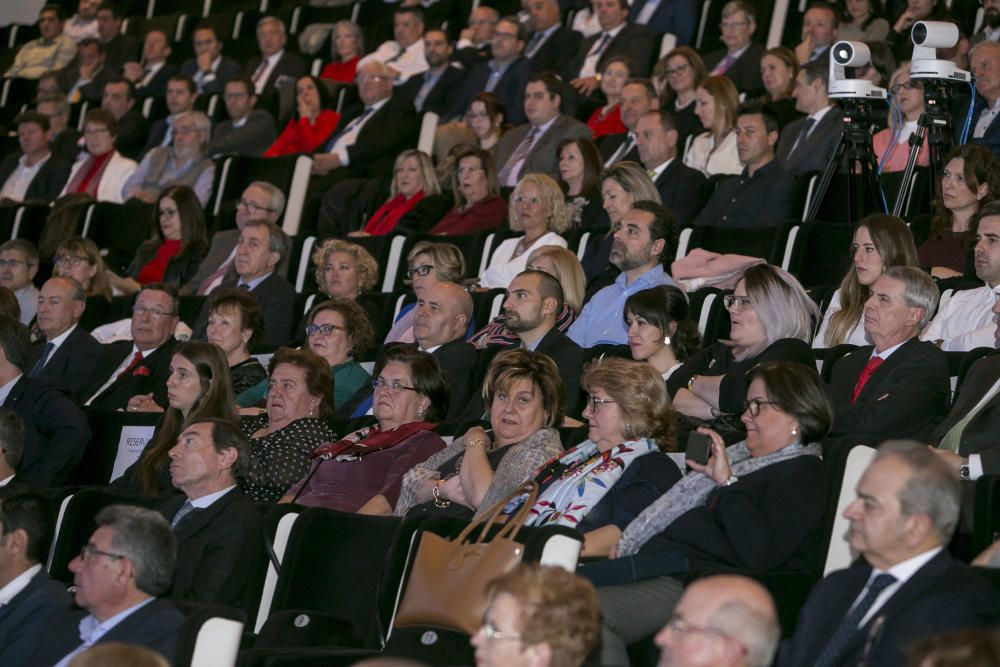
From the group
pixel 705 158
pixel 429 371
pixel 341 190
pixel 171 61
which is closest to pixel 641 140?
pixel 705 158

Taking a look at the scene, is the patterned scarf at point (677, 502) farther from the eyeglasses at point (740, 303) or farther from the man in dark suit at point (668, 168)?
the man in dark suit at point (668, 168)

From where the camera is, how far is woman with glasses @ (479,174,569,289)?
5910 millimetres

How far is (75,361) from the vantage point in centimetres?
593

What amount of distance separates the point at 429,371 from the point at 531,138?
3.03 meters

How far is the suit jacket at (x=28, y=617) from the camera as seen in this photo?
3.25 m

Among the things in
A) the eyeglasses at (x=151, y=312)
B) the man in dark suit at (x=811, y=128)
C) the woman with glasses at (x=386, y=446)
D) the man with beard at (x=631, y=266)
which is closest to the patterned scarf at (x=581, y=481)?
the woman with glasses at (x=386, y=446)

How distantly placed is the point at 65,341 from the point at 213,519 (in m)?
2.41

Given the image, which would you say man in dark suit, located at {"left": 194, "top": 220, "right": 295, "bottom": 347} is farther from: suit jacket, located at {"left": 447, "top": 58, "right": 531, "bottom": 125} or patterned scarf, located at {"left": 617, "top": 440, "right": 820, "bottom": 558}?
patterned scarf, located at {"left": 617, "top": 440, "right": 820, "bottom": 558}

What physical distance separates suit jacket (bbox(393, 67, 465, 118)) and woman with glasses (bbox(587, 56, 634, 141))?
1163mm

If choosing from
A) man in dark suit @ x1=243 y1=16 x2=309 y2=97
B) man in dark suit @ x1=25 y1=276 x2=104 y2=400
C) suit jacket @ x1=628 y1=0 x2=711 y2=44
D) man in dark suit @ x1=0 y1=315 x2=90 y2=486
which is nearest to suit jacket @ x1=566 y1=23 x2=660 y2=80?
suit jacket @ x1=628 y1=0 x2=711 y2=44

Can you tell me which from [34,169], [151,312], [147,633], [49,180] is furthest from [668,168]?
[34,169]

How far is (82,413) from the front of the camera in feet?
16.5

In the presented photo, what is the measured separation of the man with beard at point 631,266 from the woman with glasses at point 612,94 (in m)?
2.20

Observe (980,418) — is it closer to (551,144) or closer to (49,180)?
(551,144)
